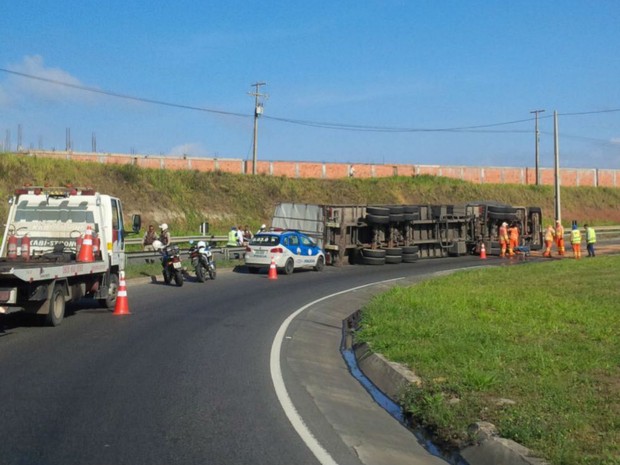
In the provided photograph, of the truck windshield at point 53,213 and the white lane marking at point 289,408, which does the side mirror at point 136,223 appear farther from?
the white lane marking at point 289,408

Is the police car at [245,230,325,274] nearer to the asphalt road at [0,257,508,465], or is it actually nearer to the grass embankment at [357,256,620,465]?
the grass embankment at [357,256,620,465]

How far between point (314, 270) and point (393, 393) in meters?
21.7

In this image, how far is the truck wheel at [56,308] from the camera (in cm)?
1396

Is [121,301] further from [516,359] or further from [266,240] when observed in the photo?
[266,240]

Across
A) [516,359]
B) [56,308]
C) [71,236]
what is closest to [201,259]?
[71,236]

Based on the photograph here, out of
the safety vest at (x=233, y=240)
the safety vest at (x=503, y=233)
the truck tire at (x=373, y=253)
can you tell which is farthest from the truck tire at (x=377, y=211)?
the safety vest at (x=503, y=233)

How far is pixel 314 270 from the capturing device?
3142 cm

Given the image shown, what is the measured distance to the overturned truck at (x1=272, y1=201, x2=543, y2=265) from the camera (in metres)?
33.5

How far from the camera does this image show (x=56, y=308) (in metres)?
14.2

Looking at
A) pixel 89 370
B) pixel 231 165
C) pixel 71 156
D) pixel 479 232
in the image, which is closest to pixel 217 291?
pixel 89 370

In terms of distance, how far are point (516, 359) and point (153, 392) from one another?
15.6 ft

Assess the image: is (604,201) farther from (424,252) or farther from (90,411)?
(90,411)

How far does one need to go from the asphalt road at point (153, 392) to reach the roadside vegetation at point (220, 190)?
101ft

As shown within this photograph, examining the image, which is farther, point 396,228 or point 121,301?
point 396,228
